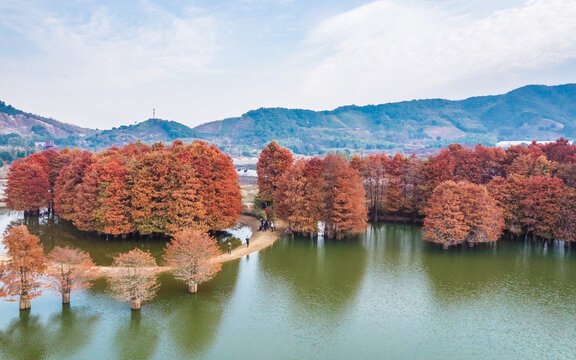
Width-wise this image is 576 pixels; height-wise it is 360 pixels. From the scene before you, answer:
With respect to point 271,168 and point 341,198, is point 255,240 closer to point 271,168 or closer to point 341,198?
point 341,198

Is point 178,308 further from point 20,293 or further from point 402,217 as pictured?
point 402,217

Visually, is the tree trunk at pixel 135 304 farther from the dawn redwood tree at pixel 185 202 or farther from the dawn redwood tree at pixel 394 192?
the dawn redwood tree at pixel 394 192

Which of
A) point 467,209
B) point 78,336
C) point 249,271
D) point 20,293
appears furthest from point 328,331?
point 467,209

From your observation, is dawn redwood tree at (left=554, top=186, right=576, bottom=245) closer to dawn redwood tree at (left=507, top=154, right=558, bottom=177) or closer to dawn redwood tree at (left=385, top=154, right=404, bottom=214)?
dawn redwood tree at (left=507, top=154, right=558, bottom=177)

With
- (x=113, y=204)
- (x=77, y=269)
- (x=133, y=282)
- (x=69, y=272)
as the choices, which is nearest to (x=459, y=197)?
(x=133, y=282)

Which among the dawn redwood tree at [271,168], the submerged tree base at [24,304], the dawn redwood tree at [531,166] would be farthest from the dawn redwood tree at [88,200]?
the dawn redwood tree at [531,166]

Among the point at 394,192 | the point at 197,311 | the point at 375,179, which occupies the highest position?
the point at 375,179

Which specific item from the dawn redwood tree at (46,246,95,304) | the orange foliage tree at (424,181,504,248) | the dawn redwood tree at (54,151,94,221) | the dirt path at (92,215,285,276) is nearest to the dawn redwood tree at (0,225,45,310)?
the dawn redwood tree at (46,246,95,304)
